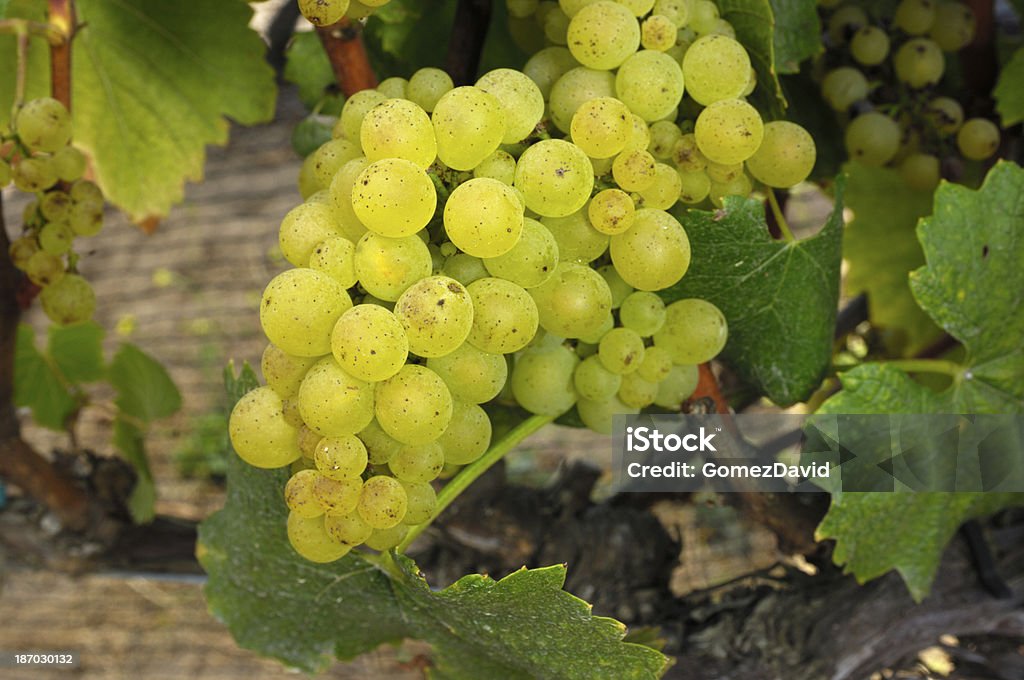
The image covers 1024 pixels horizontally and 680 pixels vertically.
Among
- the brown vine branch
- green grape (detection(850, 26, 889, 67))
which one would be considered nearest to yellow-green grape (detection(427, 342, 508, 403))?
the brown vine branch

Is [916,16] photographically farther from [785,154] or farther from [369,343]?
[369,343]

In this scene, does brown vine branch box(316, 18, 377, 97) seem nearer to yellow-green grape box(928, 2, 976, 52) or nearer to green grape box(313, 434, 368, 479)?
green grape box(313, 434, 368, 479)

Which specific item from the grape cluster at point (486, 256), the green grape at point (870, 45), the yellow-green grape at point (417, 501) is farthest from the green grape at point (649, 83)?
the green grape at point (870, 45)

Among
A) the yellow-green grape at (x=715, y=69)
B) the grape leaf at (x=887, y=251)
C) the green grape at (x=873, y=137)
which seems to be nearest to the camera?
the yellow-green grape at (x=715, y=69)

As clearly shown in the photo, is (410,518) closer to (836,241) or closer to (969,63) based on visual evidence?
(836,241)

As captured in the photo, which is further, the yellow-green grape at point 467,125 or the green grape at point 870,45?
the green grape at point 870,45

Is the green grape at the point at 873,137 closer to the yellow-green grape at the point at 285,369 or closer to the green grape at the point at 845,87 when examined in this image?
the green grape at the point at 845,87

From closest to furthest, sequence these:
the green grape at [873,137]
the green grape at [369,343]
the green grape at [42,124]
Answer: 1. the green grape at [369,343]
2. the green grape at [42,124]
3. the green grape at [873,137]
